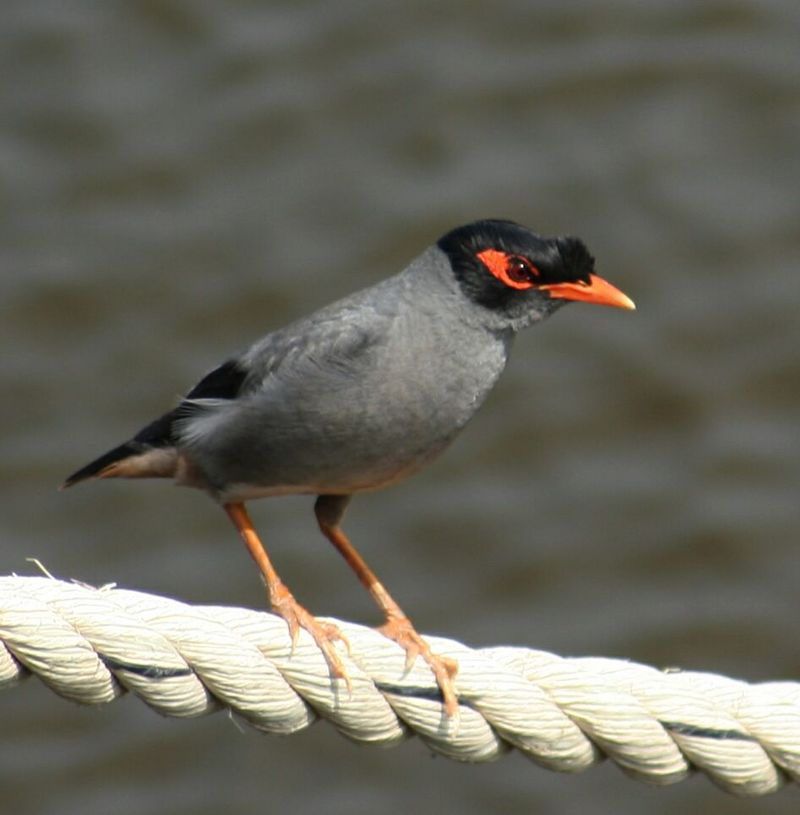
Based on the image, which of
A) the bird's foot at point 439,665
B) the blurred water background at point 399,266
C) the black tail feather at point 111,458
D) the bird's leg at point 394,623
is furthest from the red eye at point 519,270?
the blurred water background at point 399,266

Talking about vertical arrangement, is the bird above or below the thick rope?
above

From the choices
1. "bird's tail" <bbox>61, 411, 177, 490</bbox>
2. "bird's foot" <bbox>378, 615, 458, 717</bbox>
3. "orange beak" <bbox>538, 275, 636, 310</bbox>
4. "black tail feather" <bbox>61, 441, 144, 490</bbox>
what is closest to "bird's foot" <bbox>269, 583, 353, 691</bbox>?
"bird's foot" <bbox>378, 615, 458, 717</bbox>

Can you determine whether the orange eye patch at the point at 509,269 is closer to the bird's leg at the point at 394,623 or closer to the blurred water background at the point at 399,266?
the bird's leg at the point at 394,623

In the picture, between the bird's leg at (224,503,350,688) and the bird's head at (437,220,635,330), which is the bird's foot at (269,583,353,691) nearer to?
the bird's leg at (224,503,350,688)

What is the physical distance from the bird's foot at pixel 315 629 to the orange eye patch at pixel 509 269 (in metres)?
0.98

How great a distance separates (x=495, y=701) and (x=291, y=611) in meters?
0.91

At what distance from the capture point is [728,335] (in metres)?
8.28

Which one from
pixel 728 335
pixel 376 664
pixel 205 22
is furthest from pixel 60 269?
pixel 376 664

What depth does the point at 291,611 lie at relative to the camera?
4.52 meters

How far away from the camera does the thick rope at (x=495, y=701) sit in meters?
3.59

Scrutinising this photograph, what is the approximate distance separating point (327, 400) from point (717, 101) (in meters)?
4.82

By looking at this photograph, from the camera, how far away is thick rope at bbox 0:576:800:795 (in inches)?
141

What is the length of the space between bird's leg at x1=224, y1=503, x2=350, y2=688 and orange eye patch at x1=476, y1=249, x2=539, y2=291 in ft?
3.17

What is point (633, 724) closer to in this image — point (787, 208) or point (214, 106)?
point (787, 208)
